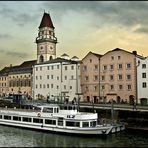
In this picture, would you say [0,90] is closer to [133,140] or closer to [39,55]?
[39,55]

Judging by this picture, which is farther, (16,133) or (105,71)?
(105,71)

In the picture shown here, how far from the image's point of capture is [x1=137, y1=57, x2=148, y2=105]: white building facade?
203 feet

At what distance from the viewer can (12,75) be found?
9731cm

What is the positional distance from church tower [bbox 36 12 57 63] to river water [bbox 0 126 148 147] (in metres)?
55.4

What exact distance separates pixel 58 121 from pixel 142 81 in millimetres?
26952

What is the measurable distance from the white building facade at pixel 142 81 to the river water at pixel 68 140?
2190cm

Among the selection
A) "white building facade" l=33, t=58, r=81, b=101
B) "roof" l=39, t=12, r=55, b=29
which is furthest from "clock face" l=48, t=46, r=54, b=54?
"white building facade" l=33, t=58, r=81, b=101

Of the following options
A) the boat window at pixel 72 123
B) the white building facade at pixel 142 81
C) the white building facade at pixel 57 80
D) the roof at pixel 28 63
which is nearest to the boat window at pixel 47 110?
the boat window at pixel 72 123

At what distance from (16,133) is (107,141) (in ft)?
40.7

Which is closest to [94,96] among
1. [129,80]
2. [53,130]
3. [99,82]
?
[99,82]

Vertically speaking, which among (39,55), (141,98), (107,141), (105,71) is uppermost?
(39,55)

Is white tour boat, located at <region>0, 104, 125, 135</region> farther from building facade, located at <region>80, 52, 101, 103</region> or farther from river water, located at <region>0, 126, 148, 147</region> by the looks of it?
building facade, located at <region>80, 52, 101, 103</region>

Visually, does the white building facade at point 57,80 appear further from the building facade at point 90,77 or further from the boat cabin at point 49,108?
the boat cabin at point 49,108

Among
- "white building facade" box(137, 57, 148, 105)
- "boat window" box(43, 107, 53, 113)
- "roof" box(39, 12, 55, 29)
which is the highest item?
"roof" box(39, 12, 55, 29)
